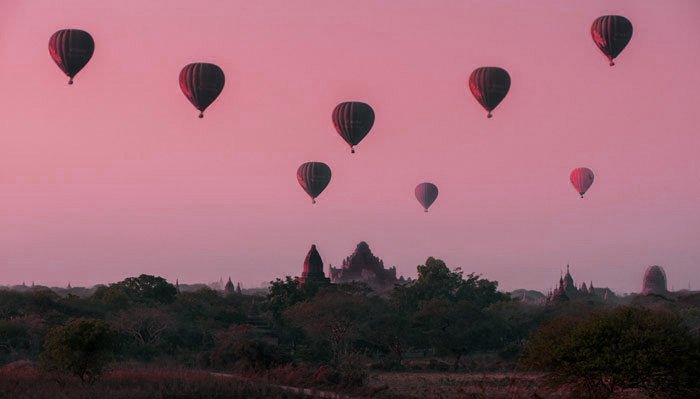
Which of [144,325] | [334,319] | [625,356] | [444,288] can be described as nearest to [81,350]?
[625,356]

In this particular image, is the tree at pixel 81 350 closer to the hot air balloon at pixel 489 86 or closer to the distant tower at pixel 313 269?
the hot air balloon at pixel 489 86

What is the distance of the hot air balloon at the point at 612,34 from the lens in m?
85.4

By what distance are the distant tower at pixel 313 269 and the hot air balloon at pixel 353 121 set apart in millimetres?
45795

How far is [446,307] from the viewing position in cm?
9338

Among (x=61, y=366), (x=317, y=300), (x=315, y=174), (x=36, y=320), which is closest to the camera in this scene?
(x=61, y=366)

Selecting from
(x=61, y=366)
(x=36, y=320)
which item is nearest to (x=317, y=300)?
(x=36, y=320)

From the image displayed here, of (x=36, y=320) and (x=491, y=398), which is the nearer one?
(x=491, y=398)

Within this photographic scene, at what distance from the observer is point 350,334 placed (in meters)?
88.5

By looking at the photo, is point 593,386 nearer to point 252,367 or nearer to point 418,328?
point 252,367

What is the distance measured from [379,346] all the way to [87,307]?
23.8 meters

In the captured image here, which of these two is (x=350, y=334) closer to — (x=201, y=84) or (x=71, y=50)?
(x=201, y=84)

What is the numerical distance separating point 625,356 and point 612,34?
4797 cm

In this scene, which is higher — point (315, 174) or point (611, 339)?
point (315, 174)

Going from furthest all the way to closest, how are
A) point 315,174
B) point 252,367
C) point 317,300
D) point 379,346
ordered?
point 315,174 → point 317,300 → point 379,346 → point 252,367
